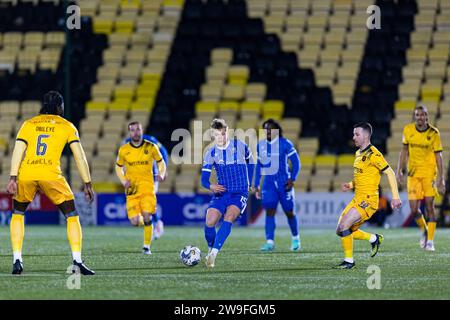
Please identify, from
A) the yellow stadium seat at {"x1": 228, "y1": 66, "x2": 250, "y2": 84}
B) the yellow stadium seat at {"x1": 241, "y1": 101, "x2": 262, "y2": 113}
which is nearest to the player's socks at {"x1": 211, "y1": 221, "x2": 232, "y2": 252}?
the yellow stadium seat at {"x1": 241, "y1": 101, "x2": 262, "y2": 113}

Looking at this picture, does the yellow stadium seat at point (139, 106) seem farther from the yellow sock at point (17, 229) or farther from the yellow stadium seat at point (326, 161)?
the yellow sock at point (17, 229)

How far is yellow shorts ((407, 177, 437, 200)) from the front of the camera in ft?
60.8

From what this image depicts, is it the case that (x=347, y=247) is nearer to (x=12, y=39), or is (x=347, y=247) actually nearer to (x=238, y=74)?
(x=238, y=74)

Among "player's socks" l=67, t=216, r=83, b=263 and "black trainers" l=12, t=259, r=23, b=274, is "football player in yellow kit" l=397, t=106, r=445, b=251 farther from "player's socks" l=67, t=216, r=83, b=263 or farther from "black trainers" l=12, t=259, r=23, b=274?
"black trainers" l=12, t=259, r=23, b=274

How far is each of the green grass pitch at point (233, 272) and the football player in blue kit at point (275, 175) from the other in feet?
1.48

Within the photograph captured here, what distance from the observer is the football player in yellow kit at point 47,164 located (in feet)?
42.8

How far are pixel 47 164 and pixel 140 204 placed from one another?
5.37 meters

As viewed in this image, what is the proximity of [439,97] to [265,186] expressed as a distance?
14196 mm

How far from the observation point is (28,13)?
37.6 metres

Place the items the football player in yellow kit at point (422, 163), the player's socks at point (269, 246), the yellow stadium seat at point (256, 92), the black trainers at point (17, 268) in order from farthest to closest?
1. the yellow stadium seat at point (256, 92)
2. the player's socks at point (269, 246)
3. the football player in yellow kit at point (422, 163)
4. the black trainers at point (17, 268)

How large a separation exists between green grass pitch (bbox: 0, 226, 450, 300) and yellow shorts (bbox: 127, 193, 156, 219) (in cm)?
66

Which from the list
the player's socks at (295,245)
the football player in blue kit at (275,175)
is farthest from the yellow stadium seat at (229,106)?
the player's socks at (295,245)
